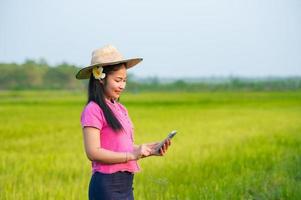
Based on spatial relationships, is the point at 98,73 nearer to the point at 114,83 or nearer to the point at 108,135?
the point at 114,83

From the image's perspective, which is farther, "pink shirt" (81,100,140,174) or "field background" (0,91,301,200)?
"field background" (0,91,301,200)

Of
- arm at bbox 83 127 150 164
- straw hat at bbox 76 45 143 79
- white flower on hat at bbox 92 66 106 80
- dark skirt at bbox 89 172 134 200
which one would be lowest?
dark skirt at bbox 89 172 134 200

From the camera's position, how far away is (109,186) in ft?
9.03

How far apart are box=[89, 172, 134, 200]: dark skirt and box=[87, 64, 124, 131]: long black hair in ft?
0.76

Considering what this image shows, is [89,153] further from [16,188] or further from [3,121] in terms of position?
[3,121]

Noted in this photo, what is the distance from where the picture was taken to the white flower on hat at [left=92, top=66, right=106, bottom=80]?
279 cm

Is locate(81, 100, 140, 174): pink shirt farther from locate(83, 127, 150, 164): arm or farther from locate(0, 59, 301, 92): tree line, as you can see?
locate(0, 59, 301, 92): tree line

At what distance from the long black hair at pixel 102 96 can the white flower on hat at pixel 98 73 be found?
0.03 meters

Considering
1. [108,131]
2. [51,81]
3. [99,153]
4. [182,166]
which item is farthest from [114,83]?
[51,81]

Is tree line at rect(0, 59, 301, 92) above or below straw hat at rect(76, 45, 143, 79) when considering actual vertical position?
below

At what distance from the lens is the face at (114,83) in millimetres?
2799

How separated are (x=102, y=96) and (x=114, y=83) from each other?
0.28 ft

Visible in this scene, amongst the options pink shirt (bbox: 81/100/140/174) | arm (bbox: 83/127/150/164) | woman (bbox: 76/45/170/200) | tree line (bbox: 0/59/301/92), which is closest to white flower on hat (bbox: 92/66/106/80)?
woman (bbox: 76/45/170/200)

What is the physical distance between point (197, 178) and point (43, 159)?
9.06 ft
